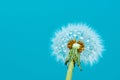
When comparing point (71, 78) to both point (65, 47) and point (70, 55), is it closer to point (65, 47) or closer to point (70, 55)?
point (70, 55)

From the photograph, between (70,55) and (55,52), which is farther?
(55,52)

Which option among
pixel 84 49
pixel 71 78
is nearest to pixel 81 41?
pixel 84 49

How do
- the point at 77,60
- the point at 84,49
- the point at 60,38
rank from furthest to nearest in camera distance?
the point at 60,38
the point at 84,49
the point at 77,60

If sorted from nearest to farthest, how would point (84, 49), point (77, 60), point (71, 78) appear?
point (71, 78), point (77, 60), point (84, 49)

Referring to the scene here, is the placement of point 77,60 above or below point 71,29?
below

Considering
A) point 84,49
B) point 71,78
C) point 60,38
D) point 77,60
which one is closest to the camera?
point 71,78

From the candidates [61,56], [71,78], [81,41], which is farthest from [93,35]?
[71,78]

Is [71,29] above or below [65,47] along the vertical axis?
above

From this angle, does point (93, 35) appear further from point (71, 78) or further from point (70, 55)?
point (71, 78)

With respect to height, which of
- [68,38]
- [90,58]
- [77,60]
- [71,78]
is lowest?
[71,78]
